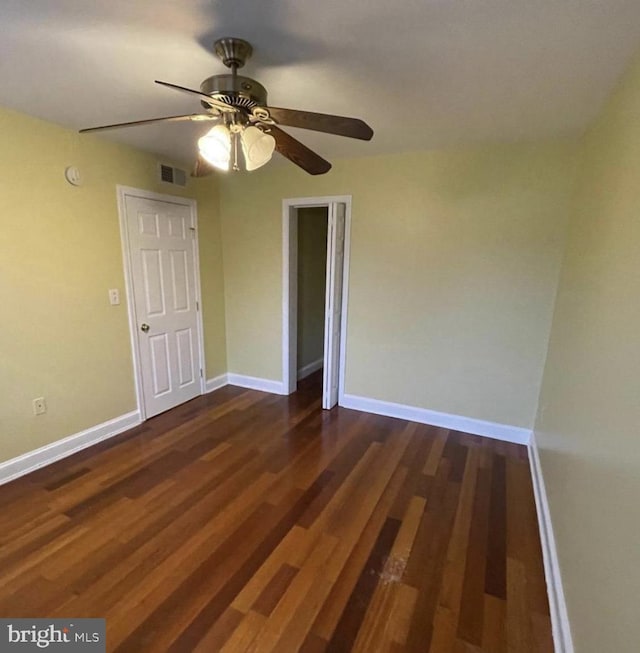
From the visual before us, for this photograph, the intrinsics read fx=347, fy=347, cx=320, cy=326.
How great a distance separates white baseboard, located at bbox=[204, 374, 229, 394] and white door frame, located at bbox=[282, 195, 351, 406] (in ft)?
2.55

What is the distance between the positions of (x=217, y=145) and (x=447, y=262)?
216 centimetres

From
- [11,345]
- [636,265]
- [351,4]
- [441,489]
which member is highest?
[351,4]

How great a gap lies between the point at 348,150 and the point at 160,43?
1.77 meters

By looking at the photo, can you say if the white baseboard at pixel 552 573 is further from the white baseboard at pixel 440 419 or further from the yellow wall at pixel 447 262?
the yellow wall at pixel 447 262

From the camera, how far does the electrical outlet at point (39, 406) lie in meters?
2.47

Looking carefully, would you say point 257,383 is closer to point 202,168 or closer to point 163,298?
point 163,298

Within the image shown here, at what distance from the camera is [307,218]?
4.24m

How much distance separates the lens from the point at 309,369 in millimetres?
4703

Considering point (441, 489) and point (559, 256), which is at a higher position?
point (559, 256)

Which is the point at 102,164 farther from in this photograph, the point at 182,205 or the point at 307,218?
the point at 307,218

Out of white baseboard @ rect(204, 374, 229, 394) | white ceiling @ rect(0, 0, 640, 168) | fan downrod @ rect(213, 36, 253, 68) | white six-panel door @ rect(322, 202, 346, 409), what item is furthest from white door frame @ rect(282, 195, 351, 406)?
fan downrod @ rect(213, 36, 253, 68)

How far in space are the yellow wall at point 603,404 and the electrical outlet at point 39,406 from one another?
3245 mm

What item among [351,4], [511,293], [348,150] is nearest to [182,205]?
[348,150]

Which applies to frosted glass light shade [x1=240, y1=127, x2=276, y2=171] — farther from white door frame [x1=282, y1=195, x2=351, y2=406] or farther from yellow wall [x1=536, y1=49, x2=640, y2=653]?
white door frame [x1=282, y1=195, x2=351, y2=406]
